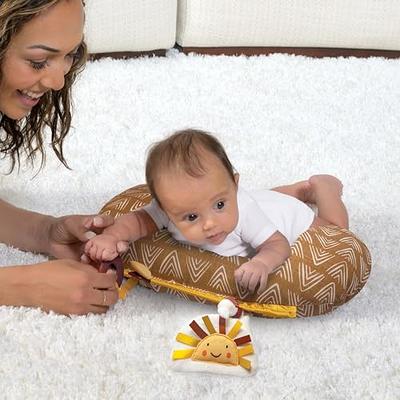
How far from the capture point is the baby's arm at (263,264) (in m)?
1.56

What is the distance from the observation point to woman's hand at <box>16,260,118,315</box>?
1580 mm

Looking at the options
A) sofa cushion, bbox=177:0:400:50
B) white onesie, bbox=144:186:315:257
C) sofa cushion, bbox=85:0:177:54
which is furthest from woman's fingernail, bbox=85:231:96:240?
sofa cushion, bbox=177:0:400:50

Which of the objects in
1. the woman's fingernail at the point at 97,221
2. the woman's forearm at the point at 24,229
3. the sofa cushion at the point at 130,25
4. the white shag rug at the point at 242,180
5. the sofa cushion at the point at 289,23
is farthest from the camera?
the sofa cushion at the point at 289,23

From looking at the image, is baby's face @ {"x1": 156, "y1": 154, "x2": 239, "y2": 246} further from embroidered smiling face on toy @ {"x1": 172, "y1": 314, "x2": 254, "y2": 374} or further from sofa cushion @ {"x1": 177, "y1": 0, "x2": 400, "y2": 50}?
sofa cushion @ {"x1": 177, "y1": 0, "x2": 400, "y2": 50}

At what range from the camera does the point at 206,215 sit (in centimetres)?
159

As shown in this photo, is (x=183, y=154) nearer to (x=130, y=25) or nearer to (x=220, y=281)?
(x=220, y=281)

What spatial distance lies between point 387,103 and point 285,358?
4.64ft

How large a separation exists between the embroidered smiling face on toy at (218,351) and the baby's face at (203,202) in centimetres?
21

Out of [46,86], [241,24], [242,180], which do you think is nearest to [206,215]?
[46,86]

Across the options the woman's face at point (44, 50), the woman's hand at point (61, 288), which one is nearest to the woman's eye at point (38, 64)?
the woman's face at point (44, 50)

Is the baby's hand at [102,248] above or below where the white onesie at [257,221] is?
below

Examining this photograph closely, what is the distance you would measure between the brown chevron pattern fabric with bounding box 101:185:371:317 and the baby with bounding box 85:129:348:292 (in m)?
0.02

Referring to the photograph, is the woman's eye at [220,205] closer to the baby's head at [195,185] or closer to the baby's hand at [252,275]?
the baby's head at [195,185]

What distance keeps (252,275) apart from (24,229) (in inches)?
20.9
